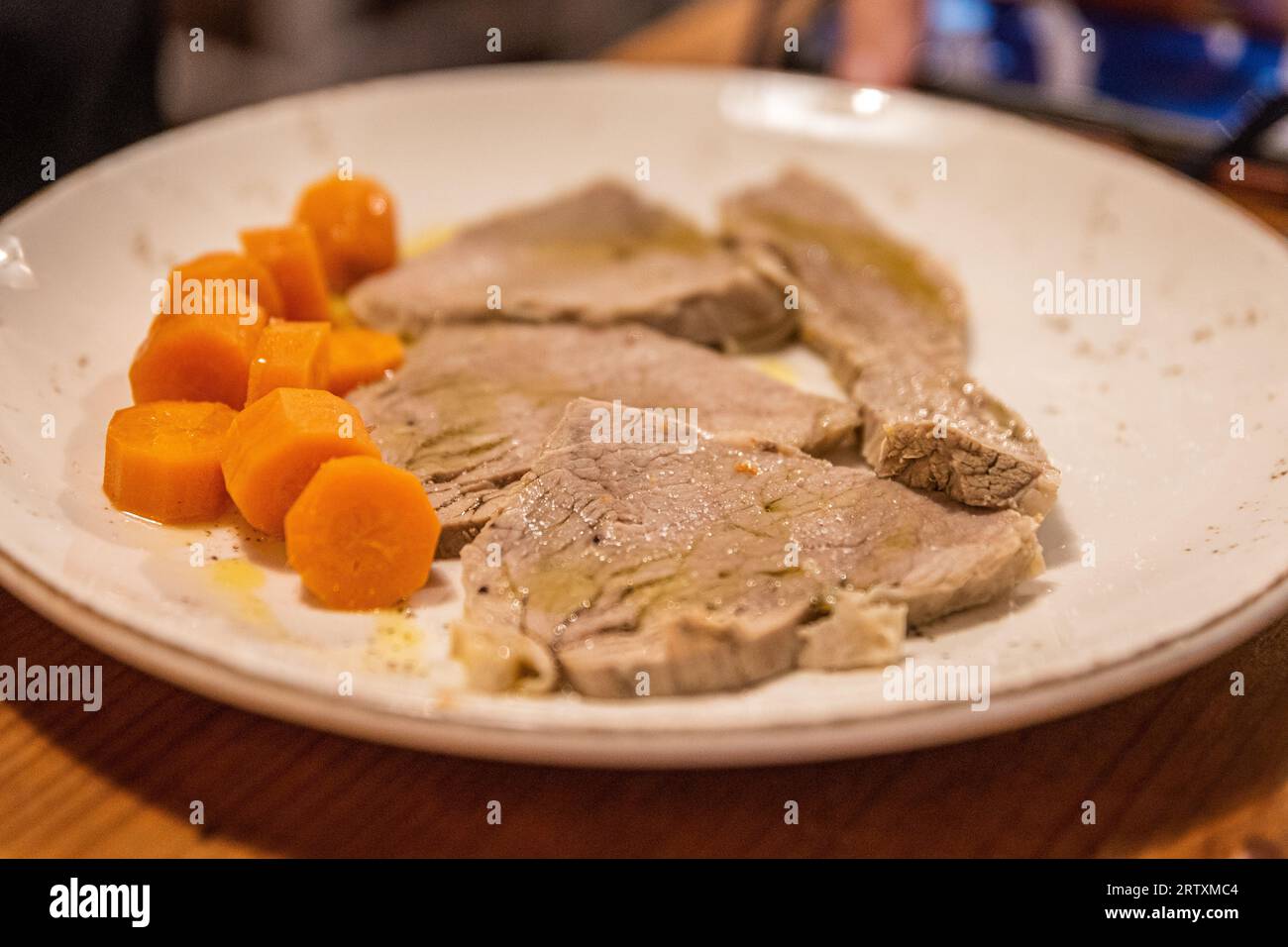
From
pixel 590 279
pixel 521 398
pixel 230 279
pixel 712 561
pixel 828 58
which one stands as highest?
pixel 828 58

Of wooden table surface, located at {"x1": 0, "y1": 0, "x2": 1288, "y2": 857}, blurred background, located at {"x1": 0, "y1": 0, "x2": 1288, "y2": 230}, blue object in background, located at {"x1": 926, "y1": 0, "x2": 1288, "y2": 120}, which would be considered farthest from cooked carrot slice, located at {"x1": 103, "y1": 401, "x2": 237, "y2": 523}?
blue object in background, located at {"x1": 926, "y1": 0, "x2": 1288, "y2": 120}

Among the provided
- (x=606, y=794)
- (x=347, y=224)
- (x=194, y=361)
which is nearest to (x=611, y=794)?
(x=606, y=794)

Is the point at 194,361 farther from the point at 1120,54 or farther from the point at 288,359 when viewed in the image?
the point at 1120,54

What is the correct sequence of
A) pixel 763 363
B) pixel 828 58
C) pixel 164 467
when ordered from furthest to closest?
pixel 828 58 < pixel 763 363 < pixel 164 467

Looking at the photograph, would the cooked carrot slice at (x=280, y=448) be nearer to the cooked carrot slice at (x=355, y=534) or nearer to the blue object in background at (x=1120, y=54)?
the cooked carrot slice at (x=355, y=534)

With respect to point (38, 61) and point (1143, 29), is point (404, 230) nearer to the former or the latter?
point (38, 61)

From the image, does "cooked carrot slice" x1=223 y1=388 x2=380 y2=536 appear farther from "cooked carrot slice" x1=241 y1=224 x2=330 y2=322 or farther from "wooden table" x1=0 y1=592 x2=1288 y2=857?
"cooked carrot slice" x1=241 y1=224 x2=330 y2=322
